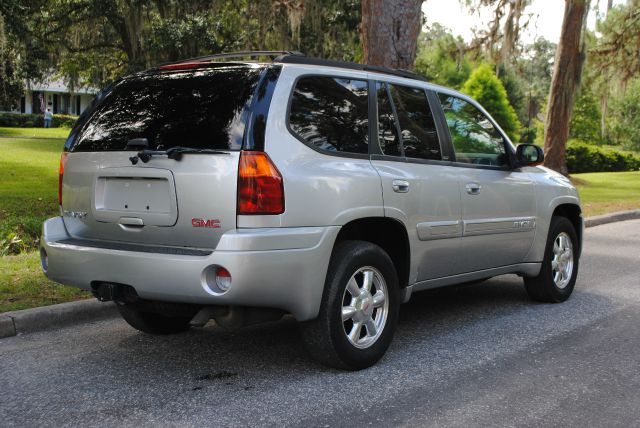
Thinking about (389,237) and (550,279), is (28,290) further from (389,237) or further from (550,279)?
(550,279)

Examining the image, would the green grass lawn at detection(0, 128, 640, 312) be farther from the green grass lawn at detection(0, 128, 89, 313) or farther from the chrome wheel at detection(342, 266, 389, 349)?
the chrome wheel at detection(342, 266, 389, 349)

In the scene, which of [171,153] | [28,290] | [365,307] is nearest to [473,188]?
[365,307]

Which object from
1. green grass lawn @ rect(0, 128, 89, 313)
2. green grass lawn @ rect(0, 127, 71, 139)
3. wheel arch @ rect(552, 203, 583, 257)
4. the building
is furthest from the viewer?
the building

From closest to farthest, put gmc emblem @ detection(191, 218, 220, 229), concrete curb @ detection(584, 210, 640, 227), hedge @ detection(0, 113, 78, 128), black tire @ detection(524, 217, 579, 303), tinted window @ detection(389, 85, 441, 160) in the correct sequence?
gmc emblem @ detection(191, 218, 220, 229), tinted window @ detection(389, 85, 441, 160), black tire @ detection(524, 217, 579, 303), concrete curb @ detection(584, 210, 640, 227), hedge @ detection(0, 113, 78, 128)

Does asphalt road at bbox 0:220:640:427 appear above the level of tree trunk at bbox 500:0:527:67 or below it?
below

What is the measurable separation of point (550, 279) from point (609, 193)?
16.1 meters

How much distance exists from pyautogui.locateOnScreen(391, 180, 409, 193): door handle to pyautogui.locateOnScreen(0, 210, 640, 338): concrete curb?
8.98ft

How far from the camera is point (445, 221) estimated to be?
552 centimetres

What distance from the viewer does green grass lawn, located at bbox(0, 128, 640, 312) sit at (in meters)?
6.63

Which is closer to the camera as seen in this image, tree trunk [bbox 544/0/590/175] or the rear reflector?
the rear reflector

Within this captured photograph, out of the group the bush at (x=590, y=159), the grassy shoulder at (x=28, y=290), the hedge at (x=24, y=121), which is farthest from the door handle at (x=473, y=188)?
the hedge at (x=24, y=121)

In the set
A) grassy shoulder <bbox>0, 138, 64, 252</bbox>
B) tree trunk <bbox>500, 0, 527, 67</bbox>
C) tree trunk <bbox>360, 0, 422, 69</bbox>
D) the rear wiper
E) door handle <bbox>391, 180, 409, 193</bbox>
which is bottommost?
grassy shoulder <bbox>0, 138, 64, 252</bbox>

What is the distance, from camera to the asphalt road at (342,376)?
4074mm

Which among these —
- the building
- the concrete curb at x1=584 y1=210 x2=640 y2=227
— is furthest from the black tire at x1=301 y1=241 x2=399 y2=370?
the building
